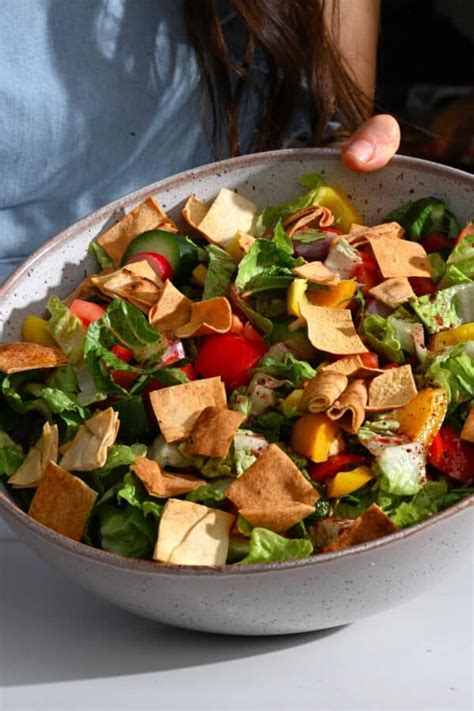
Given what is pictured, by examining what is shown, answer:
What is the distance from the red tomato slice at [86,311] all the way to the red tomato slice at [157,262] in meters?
0.07

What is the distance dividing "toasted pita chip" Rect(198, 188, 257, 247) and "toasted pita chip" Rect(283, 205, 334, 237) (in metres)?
0.05

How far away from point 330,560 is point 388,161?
0.61 m

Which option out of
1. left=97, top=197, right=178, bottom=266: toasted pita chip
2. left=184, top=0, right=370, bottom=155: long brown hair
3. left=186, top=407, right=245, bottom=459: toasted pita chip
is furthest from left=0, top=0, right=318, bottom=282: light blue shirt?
left=186, top=407, right=245, bottom=459: toasted pita chip

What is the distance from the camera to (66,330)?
4.00 ft

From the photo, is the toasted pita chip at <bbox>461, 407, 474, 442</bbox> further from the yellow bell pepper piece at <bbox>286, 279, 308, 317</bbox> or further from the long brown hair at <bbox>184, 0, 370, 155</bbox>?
the long brown hair at <bbox>184, 0, 370, 155</bbox>

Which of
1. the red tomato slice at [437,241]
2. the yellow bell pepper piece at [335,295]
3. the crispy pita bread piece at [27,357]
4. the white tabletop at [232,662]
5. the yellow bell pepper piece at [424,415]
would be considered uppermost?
the crispy pita bread piece at [27,357]

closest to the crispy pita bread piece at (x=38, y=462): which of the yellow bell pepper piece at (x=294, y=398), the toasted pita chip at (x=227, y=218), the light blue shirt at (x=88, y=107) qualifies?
the yellow bell pepper piece at (x=294, y=398)

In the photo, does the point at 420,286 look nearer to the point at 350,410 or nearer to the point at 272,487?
the point at 350,410

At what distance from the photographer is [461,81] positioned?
143 inches

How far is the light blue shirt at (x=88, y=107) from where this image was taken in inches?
69.0

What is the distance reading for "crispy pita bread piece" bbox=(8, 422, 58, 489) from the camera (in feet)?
3.57

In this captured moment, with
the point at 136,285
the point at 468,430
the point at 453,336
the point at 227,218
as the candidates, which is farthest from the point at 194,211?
the point at 468,430

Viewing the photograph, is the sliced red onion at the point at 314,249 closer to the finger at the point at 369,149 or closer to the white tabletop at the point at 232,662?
the finger at the point at 369,149

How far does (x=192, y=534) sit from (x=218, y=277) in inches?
14.5
